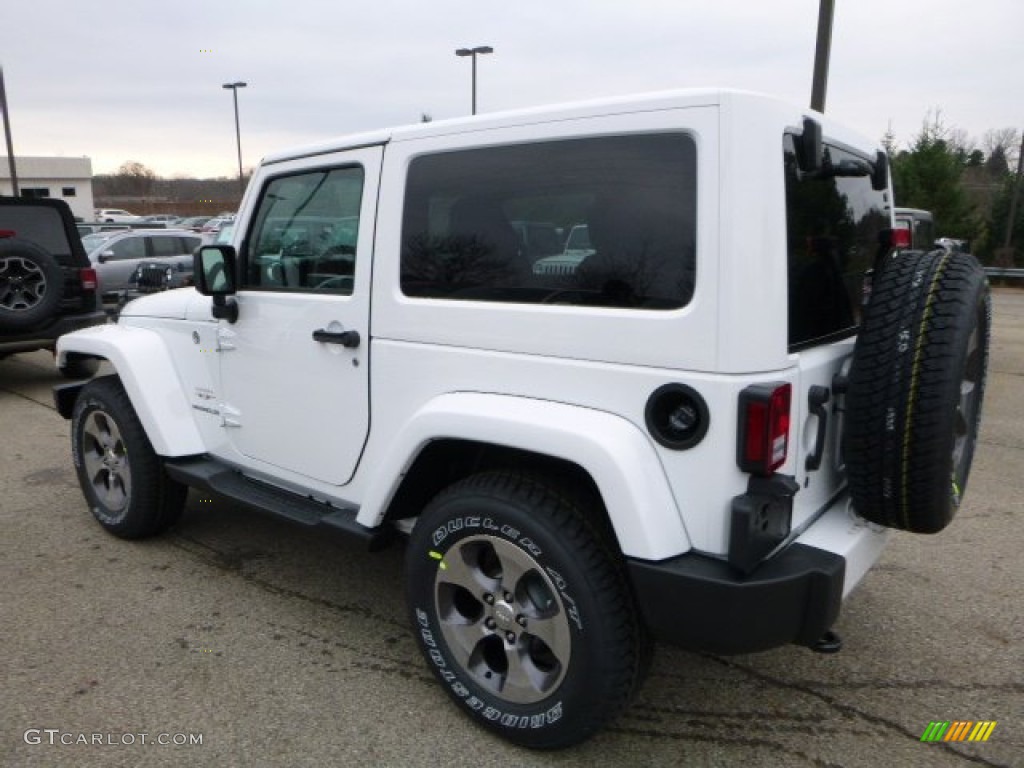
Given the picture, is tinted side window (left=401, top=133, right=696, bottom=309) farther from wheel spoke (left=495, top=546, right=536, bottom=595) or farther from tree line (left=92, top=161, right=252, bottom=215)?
tree line (left=92, top=161, right=252, bottom=215)

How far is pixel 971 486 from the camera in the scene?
4996 mm

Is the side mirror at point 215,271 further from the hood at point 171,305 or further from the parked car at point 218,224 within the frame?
the parked car at point 218,224

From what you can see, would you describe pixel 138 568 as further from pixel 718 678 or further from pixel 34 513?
pixel 718 678

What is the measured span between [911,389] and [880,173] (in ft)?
3.96

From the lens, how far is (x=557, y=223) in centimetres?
238

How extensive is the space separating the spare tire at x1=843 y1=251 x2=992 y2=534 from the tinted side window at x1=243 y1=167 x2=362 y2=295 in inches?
71.0

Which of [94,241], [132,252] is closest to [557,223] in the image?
[132,252]

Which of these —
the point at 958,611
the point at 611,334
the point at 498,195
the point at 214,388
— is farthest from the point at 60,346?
Result: the point at 958,611

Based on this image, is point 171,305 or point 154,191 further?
point 154,191

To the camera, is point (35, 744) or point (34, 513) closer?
point (35, 744)

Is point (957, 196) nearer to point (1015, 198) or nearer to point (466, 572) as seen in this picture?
point (1015, 198)

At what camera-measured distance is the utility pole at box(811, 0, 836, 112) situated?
8.90 metres

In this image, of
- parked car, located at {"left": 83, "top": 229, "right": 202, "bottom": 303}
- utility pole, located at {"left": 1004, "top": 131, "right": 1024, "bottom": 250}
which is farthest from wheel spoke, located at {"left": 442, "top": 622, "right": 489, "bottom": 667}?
utility pole, located at {"left": 1004, "top": 131, "right": 1024, "bottom": 250}

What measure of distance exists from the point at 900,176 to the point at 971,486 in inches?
791
